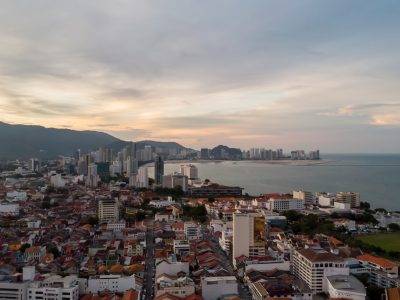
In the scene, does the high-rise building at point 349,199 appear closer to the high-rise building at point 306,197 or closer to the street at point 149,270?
the high-rise building at point 306,197

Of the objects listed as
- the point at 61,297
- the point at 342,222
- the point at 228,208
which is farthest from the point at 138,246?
the point at 342,222

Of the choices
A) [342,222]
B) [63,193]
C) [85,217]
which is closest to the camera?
[342,222]

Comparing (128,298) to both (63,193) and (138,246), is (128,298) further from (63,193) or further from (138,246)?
(63,193)

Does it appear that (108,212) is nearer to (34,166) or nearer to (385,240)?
(385,240)

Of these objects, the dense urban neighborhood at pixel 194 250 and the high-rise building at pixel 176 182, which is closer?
the dense urban neighborhood at pixel 194 250

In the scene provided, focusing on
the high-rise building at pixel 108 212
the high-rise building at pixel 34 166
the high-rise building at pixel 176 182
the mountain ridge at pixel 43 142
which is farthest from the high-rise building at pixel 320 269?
the mountain ridge at pixel 43 142

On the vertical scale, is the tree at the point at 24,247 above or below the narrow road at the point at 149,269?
above
